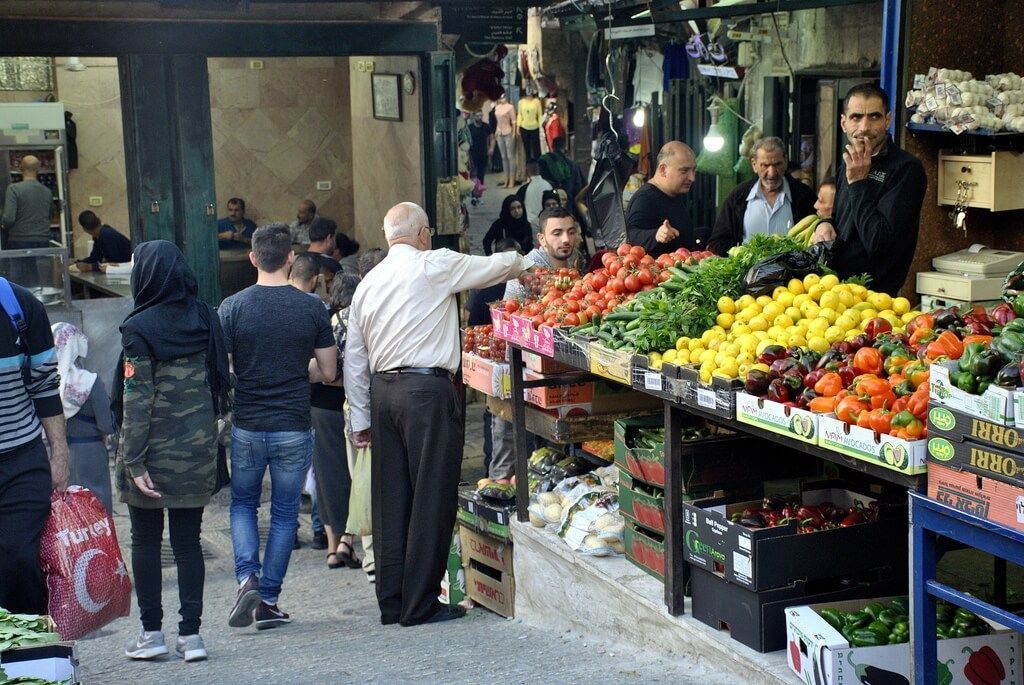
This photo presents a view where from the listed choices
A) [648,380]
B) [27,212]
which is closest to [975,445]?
[648,380]

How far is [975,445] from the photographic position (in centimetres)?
363

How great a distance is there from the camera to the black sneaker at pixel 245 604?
637 cm

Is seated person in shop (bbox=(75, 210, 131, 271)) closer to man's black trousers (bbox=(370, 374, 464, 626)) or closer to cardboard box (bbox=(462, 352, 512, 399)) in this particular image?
cardboard box (bbox=(462, 352, 512, 399))

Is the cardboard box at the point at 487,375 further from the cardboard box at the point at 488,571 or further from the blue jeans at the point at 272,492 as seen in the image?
the blue jeans at the point at 272,492

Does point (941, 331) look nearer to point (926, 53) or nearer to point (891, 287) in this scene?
point (891, 287)

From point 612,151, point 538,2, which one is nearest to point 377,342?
point 612,151

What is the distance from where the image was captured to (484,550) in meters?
6.99

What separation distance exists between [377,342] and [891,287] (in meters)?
2.46

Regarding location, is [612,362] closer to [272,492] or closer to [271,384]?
[271,384]

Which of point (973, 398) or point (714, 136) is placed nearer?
point (973, 398)

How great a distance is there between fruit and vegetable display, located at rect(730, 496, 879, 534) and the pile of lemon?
610 mm

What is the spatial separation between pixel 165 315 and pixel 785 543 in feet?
9.22

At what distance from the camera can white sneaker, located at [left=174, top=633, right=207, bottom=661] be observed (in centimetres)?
589

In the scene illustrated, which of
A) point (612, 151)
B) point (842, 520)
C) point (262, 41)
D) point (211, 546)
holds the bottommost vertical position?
point (211, 546)
